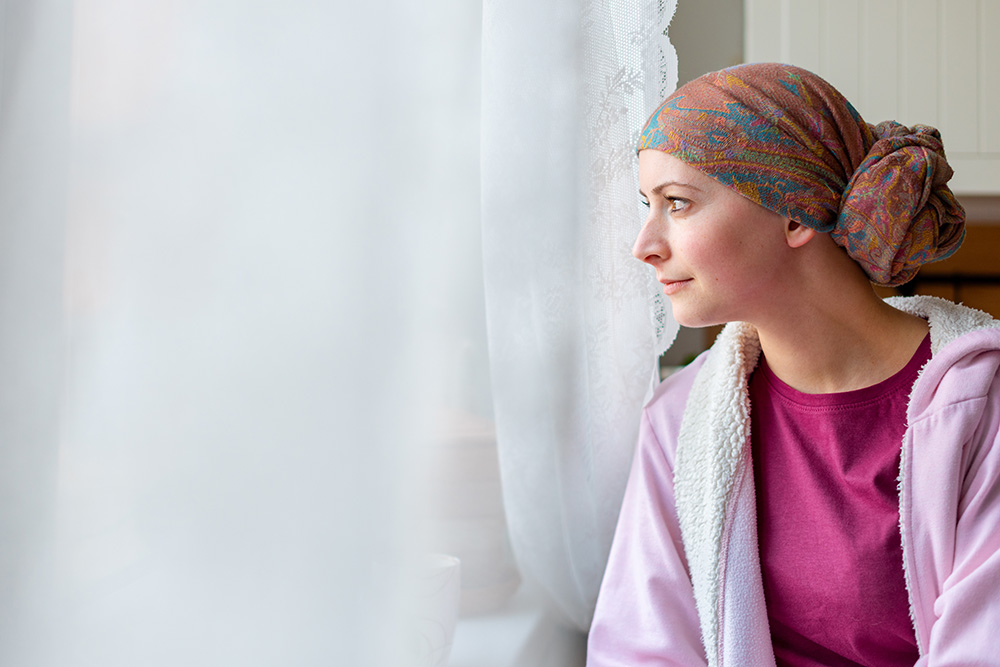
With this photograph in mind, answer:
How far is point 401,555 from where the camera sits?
1.66 feet

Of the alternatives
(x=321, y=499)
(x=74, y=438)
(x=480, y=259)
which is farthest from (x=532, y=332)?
(x=74, y=438)

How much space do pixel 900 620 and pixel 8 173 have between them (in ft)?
2.69

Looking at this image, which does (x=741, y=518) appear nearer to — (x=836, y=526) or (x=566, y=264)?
(x=836, y=526)

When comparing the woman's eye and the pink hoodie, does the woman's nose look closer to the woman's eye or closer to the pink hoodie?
the woman's eye

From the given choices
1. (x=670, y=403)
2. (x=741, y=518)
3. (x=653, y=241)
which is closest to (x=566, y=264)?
(x=653, y=241)

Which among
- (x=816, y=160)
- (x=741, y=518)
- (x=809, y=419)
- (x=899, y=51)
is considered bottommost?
(x=741, y=518)

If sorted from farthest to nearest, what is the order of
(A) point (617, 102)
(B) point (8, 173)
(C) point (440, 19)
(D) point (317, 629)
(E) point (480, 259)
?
1. (A) point (617, 102)
2. (E) point (480, 259)
3. (C) point (440, 19)
4. (D) point (317, 629)
5. (B) point (8, 173)

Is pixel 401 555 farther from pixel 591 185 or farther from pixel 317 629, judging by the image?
pixel 591 185

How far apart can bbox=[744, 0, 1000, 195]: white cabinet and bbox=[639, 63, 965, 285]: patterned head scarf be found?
883 mm

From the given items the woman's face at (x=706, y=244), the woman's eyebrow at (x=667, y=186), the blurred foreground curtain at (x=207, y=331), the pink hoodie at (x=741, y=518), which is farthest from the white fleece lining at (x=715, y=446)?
the blurred foreground curtain at (x=207, y=331)

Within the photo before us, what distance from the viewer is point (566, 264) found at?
0.81 metres

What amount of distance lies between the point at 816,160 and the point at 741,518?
14.7 inches

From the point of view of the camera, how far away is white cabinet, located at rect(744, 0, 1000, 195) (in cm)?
154

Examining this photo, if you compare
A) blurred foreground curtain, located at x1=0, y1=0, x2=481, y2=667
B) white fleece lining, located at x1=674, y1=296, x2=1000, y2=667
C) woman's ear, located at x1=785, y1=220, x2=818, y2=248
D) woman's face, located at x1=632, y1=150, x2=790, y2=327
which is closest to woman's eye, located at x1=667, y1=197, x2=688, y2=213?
woman's face, located at x1=632, y1=150, x2=790, y2=327
